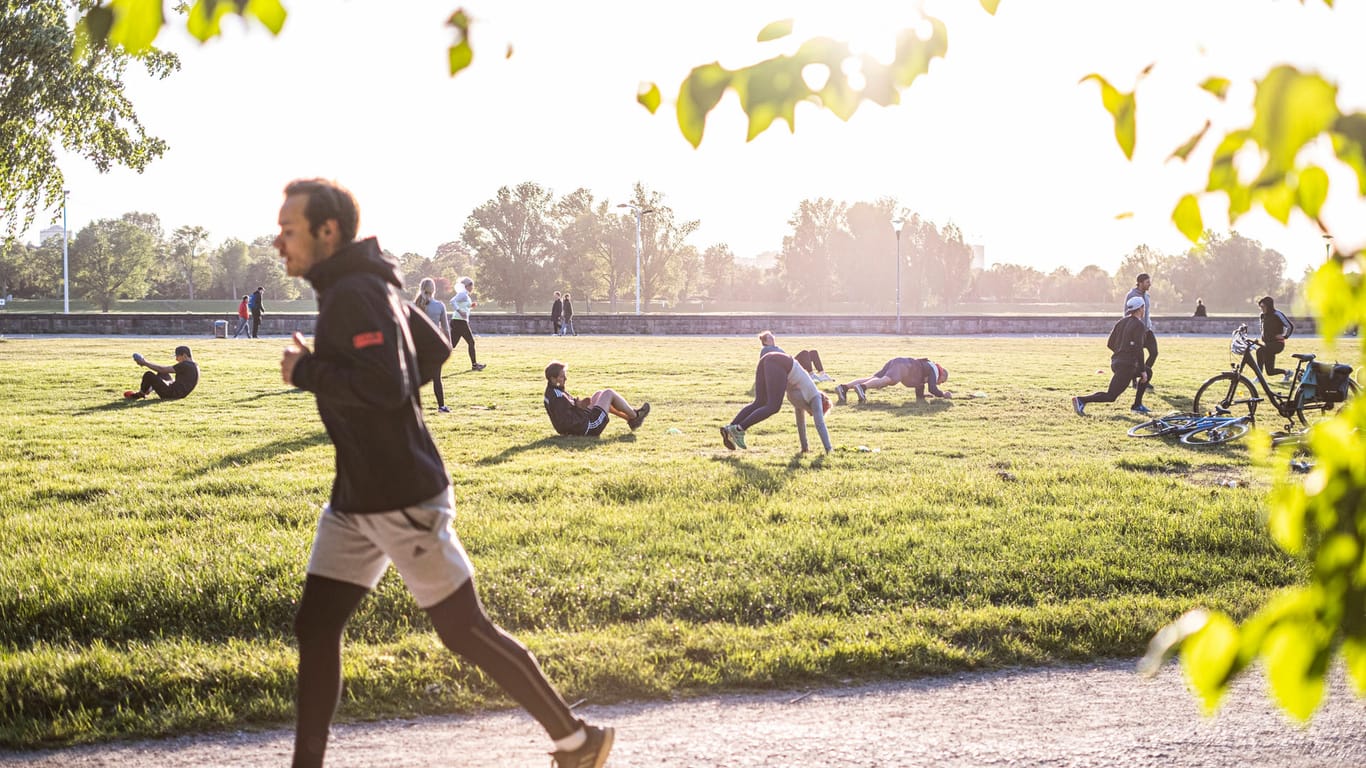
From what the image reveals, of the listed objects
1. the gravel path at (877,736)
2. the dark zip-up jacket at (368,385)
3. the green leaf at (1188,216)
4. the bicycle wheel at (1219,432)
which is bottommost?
the gravel path at (877,736)

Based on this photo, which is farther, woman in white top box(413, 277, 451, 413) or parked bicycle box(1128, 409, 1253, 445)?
woman in white top box(413, 277, 451, 413)

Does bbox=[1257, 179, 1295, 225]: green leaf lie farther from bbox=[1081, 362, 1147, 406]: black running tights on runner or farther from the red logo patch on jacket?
bbox=[1081, 362, 1147, 406]: black running tights on runner

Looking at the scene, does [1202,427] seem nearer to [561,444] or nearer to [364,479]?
[561,444]

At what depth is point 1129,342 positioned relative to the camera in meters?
15.3

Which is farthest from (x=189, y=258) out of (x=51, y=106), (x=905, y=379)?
(x=905, y=379)

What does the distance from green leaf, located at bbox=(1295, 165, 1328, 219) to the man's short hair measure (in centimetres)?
253

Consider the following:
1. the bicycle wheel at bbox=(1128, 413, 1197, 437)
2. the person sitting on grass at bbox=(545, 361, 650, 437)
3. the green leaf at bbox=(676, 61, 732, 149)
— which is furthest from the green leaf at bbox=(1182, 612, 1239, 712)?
the bicycle wheel at bbox=(1128, 413, 1197, 437)

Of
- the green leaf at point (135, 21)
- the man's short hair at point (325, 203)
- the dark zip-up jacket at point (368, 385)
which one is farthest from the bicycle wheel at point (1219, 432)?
the green leaf at point (135, 21)

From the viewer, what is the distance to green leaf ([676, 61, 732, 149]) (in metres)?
2.18

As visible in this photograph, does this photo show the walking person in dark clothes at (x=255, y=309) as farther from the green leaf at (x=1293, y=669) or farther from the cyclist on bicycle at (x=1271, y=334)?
the green leaf at (x=1293, y=669)

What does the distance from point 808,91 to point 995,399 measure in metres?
16.2

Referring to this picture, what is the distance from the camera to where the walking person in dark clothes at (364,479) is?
3141mm

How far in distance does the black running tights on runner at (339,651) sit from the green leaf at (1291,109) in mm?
2522

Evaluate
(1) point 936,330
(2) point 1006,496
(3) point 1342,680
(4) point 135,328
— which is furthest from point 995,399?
(4) point 135,328
